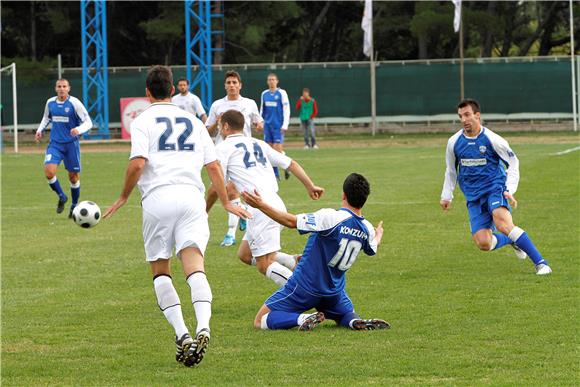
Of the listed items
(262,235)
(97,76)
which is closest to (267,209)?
(262,235)

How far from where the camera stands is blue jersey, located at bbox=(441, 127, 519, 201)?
11078 millimetres

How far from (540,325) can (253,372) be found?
246 cm

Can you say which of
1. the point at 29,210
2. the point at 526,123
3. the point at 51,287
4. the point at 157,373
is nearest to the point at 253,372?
the point at 157,373

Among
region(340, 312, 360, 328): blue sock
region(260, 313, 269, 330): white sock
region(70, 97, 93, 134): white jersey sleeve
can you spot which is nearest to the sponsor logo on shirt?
region(340, 312, 360, 328): blue sock

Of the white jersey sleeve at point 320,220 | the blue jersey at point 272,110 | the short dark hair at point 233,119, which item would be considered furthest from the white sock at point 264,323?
the blue jersey at point 272,110

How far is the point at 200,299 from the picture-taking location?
23.9 ft

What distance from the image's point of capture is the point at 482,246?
11.2 metres

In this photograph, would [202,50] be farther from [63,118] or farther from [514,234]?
[514,234]

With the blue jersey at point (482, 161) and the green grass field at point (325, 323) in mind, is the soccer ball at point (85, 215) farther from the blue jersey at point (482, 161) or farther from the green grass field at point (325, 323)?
the blue jersey at point (482, 161)

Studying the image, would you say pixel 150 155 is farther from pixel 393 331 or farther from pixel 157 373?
pixel 393 331

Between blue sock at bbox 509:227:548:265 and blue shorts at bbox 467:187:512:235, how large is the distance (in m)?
0.27

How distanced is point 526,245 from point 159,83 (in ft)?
16.0

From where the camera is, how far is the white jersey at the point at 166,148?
745cm

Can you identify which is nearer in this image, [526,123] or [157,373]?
[157,373]
